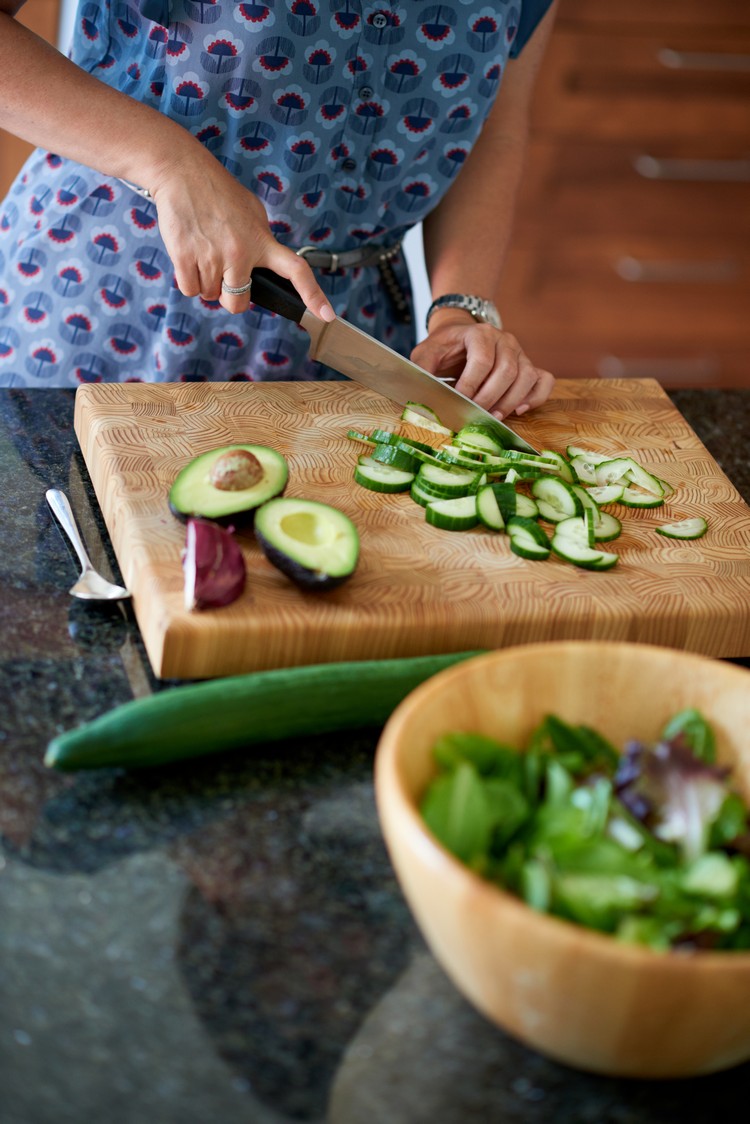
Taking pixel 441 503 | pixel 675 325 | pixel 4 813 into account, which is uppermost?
pixel 441 503

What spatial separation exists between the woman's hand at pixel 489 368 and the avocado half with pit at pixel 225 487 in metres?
0.48

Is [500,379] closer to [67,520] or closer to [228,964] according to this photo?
[67,520]

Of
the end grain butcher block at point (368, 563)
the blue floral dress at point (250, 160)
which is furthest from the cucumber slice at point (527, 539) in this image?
the blue floral dress at point (250, 160)

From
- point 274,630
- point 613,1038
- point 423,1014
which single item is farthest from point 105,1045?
point 274,630

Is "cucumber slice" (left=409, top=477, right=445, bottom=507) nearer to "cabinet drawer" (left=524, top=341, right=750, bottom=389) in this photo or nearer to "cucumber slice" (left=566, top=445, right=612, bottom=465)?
"cucumber slice" (left=566, top=445, right=612, bottom=465)

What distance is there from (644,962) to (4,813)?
541mm

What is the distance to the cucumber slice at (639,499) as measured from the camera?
59.7 inches

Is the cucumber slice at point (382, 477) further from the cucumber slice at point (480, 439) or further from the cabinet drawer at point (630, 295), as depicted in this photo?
the cabinet drawer at point (630, 295)

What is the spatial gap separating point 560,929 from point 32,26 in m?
3.02

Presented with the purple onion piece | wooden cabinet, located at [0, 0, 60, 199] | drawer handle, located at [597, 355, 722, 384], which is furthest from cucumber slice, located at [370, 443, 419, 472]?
drawer handle, located at [597, 355, 722, 384]

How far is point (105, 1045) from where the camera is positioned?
0.80m

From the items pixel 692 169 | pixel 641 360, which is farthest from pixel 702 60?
pixel 641 360

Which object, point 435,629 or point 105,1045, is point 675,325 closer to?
point 435,629

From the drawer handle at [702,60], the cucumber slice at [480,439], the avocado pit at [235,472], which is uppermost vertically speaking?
the drawer handle at [702,60]
